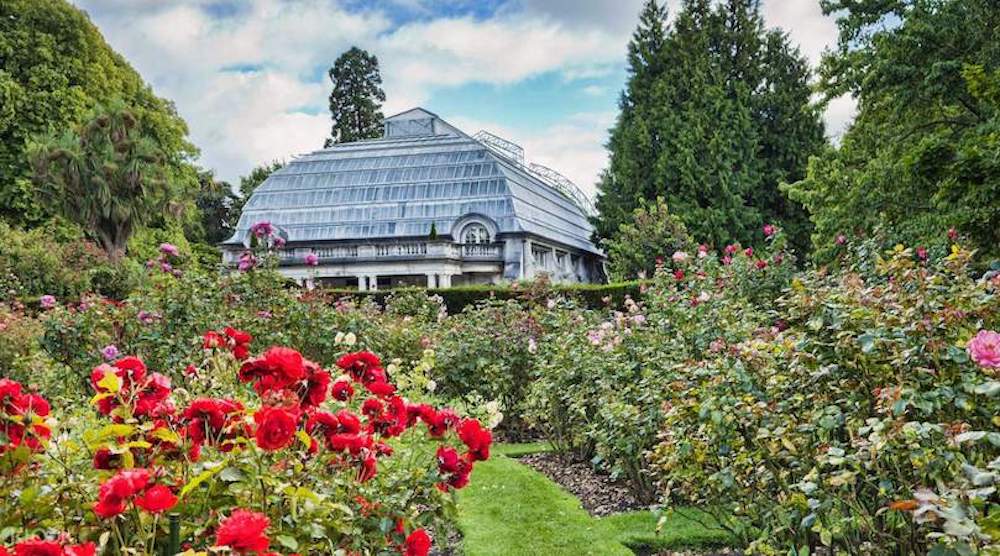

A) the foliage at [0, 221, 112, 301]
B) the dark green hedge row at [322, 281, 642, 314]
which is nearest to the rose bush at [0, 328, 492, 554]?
the dark green hedge row at [322, 281, 642, 314]

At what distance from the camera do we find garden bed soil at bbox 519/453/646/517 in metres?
5.07

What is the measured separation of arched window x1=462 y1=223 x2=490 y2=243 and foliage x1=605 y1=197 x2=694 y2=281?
789 cm

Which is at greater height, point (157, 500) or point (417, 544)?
point (157, 500)

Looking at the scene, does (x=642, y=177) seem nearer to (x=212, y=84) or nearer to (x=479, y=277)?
(x=479, y=277)

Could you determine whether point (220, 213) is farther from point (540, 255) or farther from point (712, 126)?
point (712, 126)

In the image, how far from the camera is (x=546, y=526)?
4605 mm

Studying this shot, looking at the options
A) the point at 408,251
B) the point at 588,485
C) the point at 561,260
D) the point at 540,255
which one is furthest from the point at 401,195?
the point at 588,485

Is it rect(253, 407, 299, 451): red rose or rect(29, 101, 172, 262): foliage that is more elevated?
rect(29, 101, 172, 262): foliage

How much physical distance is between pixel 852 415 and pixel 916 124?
35.2 ft

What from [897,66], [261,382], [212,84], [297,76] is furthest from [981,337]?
[297,76]

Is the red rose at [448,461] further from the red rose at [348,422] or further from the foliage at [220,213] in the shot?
the foliage at [220,213]

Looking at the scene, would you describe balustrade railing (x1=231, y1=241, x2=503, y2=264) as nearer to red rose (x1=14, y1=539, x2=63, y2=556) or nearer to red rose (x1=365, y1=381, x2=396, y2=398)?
red rose (x1=365, y1=381, x2=396, y2=398)

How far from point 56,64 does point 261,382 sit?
2987cm

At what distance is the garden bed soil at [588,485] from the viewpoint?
5.07m
